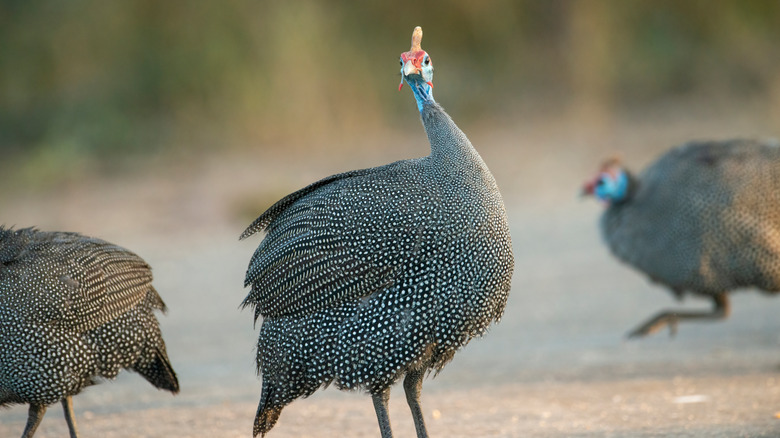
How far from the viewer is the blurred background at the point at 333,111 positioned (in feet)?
31.9

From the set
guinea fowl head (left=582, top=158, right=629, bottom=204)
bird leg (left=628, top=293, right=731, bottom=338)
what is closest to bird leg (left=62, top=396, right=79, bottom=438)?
bird leg (left=628, top=293, right=731, bottom=338)

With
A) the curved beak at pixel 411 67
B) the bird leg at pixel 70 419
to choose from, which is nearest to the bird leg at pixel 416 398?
the curved beak at pixel 411 67

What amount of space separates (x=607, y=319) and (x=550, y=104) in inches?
316

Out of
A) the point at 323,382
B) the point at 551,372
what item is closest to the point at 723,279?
the point at 551,372

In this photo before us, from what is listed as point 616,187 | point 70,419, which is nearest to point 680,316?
point 616,187

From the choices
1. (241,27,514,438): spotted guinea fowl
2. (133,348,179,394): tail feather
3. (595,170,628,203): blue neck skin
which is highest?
(595,170,628,203): blue neck skin

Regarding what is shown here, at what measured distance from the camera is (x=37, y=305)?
455cm

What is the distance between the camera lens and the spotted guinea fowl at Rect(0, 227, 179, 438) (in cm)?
452

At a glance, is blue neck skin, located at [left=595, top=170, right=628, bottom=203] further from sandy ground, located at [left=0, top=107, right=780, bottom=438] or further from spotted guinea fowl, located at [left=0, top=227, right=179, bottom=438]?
spotted guinea fowl, located at [left=0, top=227, right=179, bottom=438]

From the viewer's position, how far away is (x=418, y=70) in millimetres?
4328

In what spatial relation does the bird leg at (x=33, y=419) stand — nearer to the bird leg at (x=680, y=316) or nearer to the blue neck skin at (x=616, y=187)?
the bird leg at (x=680, y=316)

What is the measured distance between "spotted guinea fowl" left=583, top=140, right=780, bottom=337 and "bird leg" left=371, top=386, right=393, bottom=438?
2997mm

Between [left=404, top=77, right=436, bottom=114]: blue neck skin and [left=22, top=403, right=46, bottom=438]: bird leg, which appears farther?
[left=22, top=403, right=46, bottom=438]: bird leg

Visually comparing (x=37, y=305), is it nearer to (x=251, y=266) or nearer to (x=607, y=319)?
(x=251, y=266)
